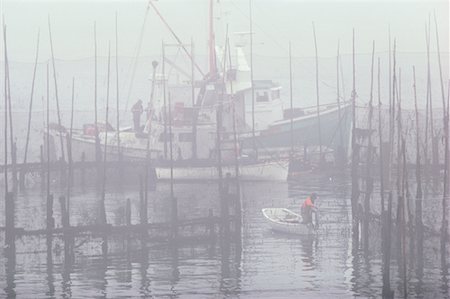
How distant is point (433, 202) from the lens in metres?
35.2

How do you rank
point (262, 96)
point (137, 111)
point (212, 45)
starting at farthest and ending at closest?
1. point (262, 96)
2. point (212, 45)
3. point (137, 111)

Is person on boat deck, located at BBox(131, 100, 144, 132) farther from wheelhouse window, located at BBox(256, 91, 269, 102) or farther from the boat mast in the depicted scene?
wheelhouse window, located at BBox(256, 91, 269, 102)

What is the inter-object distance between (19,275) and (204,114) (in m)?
26.4

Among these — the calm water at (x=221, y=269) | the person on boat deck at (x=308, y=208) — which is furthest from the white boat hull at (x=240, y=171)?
the person on boat deck at (x=308, y=208)

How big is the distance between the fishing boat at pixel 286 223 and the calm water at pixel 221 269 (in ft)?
0.80

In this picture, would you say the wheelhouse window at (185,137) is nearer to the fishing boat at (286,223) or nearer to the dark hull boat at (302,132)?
the dark hull boat at (302,132)

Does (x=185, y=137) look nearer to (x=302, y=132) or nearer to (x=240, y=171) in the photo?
(x=240, y=171)

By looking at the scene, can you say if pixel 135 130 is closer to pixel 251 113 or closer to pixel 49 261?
pixel 251 113

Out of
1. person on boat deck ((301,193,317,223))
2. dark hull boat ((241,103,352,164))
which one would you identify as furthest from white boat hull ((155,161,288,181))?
person on boat deck ((301,193,317,223))

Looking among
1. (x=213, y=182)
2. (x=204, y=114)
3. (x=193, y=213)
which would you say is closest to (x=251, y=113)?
(x=204, y=114)

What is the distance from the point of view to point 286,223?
30734mm

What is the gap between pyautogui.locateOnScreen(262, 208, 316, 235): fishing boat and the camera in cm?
3039

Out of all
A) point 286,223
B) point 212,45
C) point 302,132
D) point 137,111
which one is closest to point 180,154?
point 137,111

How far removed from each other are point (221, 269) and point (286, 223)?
4.85 meters
